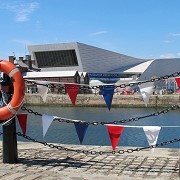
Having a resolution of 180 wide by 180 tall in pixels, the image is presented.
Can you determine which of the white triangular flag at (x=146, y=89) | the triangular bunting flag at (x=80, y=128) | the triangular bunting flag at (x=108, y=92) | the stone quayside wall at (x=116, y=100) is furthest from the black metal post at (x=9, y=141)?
→ the stone quayside wall at (x=116, y=100)

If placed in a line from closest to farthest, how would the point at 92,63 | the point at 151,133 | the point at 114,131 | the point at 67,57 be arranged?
the point at 151,133 < the point at 114,131 < the point at 67,57 < the point at 92,63

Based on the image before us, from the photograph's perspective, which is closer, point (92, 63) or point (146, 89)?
point (146, 89)

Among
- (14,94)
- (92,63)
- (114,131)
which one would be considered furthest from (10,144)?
(92,63)

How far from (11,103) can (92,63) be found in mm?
86073

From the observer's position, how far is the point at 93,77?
85875mm

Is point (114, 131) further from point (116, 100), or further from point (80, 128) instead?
point (116, 100)

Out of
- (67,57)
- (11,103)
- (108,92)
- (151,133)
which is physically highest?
(67,57)

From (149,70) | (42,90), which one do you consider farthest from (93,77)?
(42,90)

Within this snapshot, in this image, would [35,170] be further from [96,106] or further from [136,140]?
[96,106]

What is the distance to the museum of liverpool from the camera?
85.8 m

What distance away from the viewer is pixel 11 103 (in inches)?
244

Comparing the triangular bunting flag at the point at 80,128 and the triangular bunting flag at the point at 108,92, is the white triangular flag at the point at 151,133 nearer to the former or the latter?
the triangular bunting flag at the point at 108,92

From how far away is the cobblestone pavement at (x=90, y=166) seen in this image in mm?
5371

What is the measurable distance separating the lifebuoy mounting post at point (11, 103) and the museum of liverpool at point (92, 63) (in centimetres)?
7221
